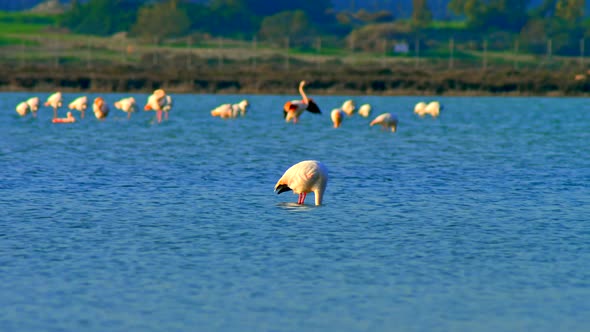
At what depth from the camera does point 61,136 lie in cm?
3266

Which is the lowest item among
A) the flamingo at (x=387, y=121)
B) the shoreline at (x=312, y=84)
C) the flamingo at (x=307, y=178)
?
the shoreline at (x=312, y=84)

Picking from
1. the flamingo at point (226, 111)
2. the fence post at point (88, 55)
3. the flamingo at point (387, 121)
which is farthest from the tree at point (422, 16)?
the flamingo at point (387, 121)

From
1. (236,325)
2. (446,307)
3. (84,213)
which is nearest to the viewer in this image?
(236,325)

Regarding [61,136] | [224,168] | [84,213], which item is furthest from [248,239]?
[61,136]

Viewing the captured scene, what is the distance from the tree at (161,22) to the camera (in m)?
134

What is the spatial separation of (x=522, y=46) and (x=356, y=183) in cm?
10541

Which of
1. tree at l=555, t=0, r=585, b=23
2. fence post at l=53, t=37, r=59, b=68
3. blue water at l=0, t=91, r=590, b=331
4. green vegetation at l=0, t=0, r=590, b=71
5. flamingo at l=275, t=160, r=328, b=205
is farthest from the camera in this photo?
tree at l=555, t=0, r=585, b=23

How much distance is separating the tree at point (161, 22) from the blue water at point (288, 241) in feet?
350

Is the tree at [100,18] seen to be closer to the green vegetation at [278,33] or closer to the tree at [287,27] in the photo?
the green vegetation at [278,33]

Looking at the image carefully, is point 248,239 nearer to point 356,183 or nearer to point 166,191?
point 166,191

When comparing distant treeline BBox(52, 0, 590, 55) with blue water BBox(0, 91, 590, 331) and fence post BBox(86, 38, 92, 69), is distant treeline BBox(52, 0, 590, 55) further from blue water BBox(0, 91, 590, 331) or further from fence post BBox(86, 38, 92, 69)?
blue water BBox(0, 91, 590, 331)

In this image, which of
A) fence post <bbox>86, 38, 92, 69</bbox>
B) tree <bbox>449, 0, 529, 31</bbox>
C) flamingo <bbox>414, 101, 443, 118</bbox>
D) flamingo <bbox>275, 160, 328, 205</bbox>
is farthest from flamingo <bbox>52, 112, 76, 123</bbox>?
tree <bbox>449, 0, 529, 31</bbox>

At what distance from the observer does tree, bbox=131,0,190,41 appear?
438 ft

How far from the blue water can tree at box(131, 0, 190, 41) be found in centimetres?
10661
